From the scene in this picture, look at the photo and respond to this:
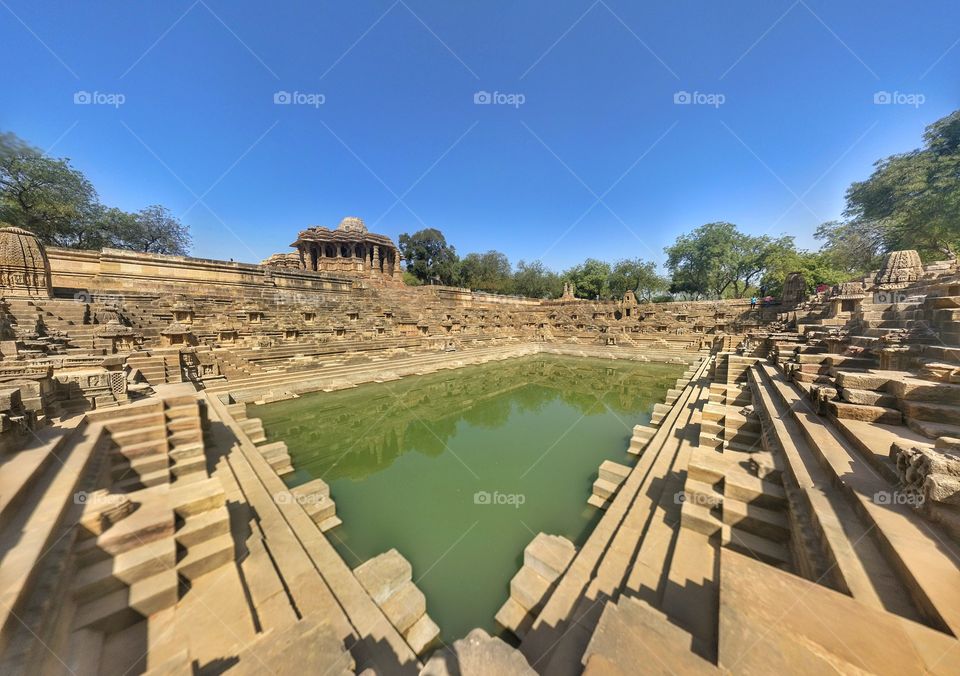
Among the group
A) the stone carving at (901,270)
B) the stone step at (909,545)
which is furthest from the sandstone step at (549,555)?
the stone carving at (901,270)

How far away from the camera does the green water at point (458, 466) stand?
358cm

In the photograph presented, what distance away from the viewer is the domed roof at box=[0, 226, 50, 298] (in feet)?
29.9

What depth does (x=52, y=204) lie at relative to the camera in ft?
64.3

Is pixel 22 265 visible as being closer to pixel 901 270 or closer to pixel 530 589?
pixel 530 589

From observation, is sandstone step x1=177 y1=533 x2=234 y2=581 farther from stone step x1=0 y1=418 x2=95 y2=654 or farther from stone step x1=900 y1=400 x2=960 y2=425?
stone step x1=900 y1=400 x2=960 y2=425

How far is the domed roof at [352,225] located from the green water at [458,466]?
951 inches

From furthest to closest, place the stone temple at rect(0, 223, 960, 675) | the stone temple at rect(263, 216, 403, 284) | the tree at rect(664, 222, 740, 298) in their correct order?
the tree at rect(664, 222, 740, 298) < the stone temple at rect(263, 216, 403, 284) < the stone temple at rect(0, 223, 960, 675)

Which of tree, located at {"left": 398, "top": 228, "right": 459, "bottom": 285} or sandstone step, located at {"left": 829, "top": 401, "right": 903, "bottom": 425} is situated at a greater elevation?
tree, located at {"left": 398, "top": 228, "right": 459, "bottom": 285}

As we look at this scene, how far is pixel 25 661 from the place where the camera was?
147 centimetres

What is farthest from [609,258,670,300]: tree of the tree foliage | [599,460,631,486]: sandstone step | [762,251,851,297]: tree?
the tree foliage

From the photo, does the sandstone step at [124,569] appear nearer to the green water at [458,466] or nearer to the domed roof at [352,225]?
the green water at [458,466]

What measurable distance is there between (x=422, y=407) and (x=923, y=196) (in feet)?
97.1

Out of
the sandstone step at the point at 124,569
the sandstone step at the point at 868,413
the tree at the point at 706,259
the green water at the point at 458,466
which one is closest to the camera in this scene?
the sandstone step at the point at 124,569

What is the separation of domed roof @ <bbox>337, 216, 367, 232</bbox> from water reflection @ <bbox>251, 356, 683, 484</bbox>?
22.7 m
